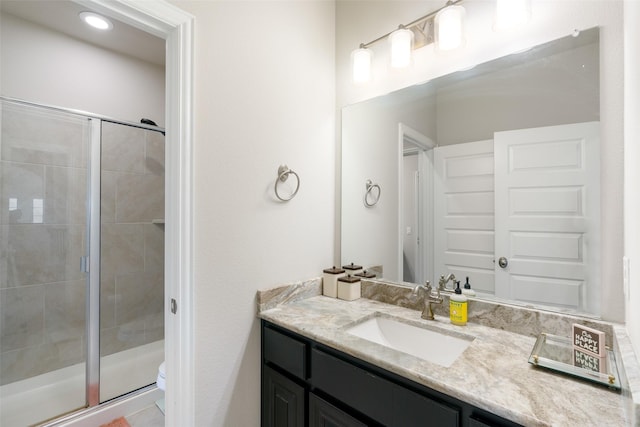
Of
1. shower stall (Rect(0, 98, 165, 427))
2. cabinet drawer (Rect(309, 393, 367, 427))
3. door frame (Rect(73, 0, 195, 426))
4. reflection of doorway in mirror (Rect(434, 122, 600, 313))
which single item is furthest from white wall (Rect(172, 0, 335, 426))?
shower stall (Rect(0, 98, 165, 427))

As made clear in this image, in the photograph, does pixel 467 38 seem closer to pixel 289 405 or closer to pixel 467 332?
pixel 467 332

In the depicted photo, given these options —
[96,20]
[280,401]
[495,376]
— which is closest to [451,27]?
[495,376]

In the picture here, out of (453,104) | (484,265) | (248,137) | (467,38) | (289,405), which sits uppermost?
(467,38)

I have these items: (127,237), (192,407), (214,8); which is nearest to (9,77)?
(127,237)

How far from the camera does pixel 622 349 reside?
76cm

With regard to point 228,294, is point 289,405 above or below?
below

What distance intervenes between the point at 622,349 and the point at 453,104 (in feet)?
3.47

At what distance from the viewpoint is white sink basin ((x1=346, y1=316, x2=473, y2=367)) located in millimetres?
1096

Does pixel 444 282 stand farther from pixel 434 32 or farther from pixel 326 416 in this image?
pixel 434 32

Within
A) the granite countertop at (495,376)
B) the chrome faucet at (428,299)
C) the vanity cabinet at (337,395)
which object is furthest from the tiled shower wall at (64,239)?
the chrome faucet at (428,299)

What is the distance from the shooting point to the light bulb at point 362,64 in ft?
5.06

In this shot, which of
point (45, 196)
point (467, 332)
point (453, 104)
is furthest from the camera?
point (45, 196)

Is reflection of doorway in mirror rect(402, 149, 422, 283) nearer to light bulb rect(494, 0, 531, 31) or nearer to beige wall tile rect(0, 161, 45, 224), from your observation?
light bulb rect(494, 0, 531, 31)

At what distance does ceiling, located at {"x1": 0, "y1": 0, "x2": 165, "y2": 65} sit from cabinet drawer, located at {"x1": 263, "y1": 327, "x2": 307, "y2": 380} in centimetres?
195
